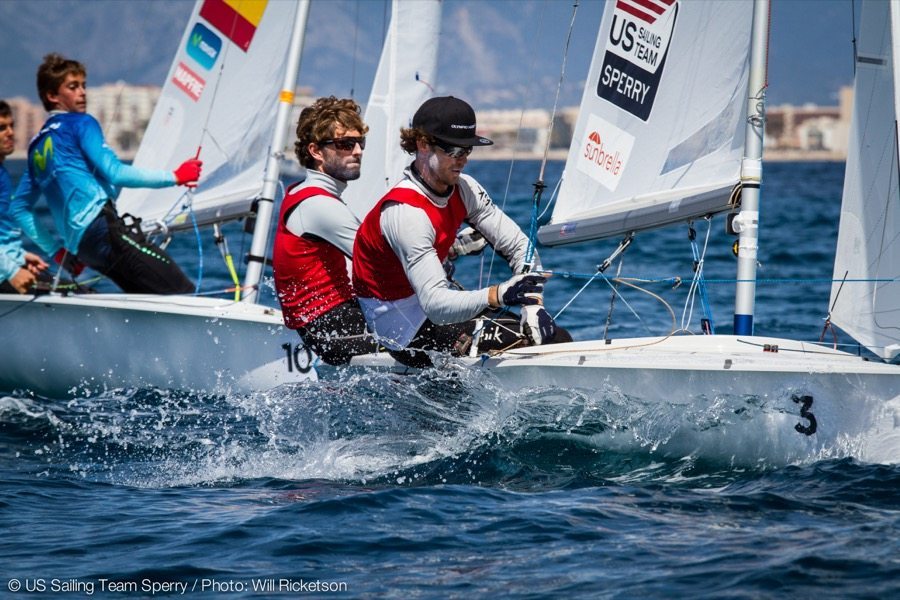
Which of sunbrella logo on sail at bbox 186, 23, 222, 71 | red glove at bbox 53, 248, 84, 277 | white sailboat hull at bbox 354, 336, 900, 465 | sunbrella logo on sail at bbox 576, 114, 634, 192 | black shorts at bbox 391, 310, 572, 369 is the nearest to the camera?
white sailboat hull at bbox 354, 336, 900, 465

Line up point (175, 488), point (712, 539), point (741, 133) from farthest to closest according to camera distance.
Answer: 1. point (741, 133)
2. point (175, 488)
3. point (712, 539)

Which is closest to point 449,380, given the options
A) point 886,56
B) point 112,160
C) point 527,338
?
point 527,338

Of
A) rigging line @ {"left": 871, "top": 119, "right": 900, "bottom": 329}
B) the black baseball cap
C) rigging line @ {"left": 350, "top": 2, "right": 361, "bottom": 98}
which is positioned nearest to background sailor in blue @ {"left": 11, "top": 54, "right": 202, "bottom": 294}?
rigging line @ {"left": 350, "top": 2, "right": 361, "bottom": 98}

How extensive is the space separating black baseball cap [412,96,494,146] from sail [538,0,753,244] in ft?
3.74

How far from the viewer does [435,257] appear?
426 cm

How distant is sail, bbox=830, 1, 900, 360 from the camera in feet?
14.6

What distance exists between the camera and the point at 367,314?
4684mm

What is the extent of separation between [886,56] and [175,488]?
297 centimetres

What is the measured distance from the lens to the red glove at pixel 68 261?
677 cm

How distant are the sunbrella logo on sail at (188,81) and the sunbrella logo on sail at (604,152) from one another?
10.7 ft

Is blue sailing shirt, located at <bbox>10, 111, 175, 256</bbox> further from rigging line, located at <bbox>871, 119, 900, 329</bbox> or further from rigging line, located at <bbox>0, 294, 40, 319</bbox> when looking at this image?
rigging line, located at <bbox>871, 119, 900, 329</bbox>

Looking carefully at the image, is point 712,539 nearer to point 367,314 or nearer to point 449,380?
point 449,380

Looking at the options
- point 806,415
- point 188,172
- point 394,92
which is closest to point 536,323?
point 806,415

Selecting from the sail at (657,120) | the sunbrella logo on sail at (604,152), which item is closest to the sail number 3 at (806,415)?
the sail at (657,120)
